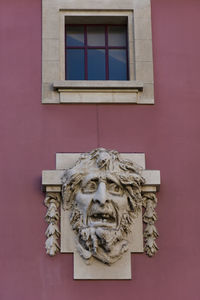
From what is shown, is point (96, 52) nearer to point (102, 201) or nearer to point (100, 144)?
point (100, 144)

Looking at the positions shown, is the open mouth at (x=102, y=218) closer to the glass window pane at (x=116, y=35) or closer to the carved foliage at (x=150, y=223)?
the carved foliage at (x=150, y=223)

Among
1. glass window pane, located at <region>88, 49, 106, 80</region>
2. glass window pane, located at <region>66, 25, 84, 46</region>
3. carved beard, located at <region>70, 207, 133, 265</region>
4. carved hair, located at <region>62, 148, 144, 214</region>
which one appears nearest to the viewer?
carved beard, located at <region>70, 207, 133, 265</region>

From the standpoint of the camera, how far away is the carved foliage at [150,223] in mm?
13859

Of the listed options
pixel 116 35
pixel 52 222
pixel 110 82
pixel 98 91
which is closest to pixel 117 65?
pixel 116 35

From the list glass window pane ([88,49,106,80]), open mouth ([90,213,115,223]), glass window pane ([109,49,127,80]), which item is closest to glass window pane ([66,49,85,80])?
glass window pane ([88,49,106,80])

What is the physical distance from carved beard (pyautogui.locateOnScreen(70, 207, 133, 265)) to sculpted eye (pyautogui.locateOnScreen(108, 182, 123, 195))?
0.48 m

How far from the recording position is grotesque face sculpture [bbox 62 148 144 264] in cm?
1370

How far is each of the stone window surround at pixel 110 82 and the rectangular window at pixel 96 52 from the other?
23 centimetres

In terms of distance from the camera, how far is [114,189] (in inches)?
552

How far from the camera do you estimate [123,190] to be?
553 inches

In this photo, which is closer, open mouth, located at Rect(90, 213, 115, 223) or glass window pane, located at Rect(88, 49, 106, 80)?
open mouth, located at Rect(90, 213, 115, 223)

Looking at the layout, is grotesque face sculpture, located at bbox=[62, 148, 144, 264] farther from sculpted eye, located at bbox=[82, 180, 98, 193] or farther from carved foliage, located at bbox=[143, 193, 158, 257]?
carved foliage, located at bbox=[143, 193, 158, 257]

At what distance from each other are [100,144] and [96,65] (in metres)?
1.68

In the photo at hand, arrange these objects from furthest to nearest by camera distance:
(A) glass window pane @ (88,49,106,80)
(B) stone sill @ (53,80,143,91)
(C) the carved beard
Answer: (A) glass window pane @ (88,49,106,80) → (B) stone sill @ (53,80,143,91) → (C) the carved beard
